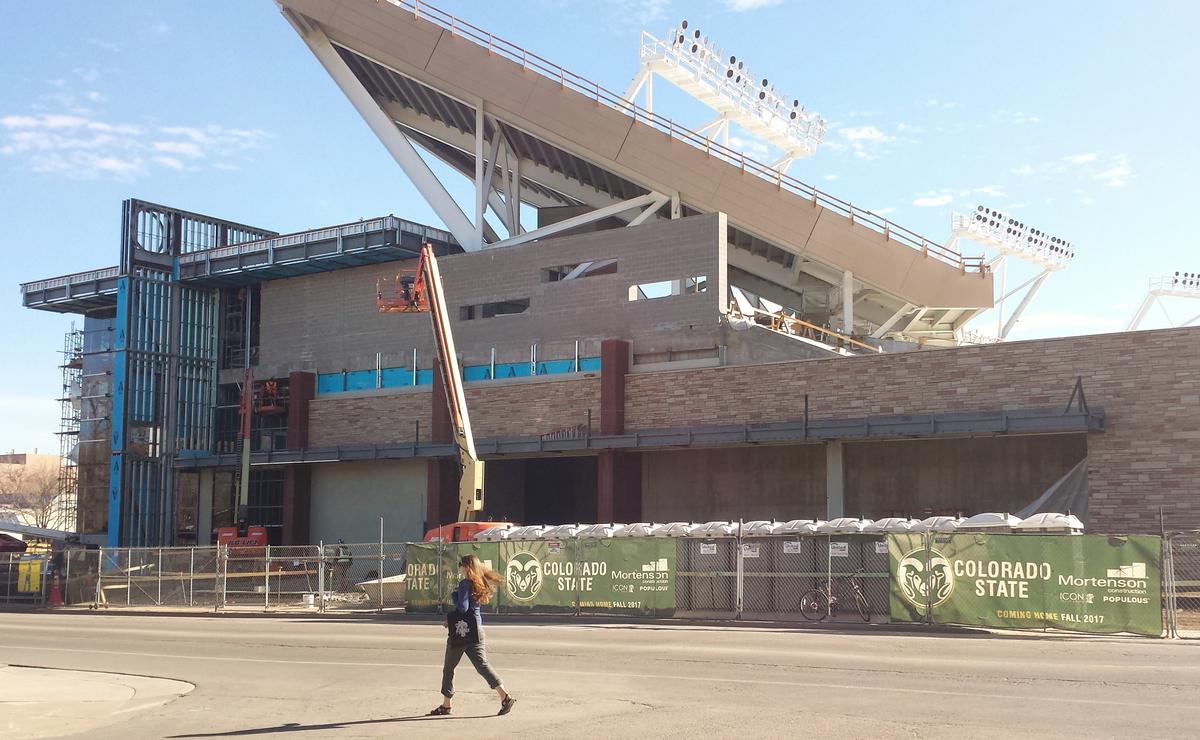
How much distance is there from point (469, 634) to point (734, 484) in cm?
3142

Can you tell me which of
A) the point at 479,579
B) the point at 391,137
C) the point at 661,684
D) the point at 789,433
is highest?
the point at 391,137

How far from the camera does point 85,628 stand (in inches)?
1120

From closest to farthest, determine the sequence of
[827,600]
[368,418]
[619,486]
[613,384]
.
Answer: [827,600] < [619,486] < [613,384] < [368,418]

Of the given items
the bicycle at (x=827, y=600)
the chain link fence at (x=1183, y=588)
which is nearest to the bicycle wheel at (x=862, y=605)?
the bicycle at (x=827, y=600)

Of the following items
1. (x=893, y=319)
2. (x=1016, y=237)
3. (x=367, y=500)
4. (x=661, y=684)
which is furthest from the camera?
(x=1016, y=237)

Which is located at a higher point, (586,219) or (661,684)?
(586,219)

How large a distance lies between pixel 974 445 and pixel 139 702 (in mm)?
29742

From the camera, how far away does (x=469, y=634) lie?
12.8 meters

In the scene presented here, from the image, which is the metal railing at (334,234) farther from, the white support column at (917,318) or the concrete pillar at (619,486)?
the white support column at (917,318)

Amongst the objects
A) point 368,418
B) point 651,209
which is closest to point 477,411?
point 368,418

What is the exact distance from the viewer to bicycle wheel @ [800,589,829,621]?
25189 mm

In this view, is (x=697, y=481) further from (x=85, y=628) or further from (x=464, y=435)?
(x=85, y=628)

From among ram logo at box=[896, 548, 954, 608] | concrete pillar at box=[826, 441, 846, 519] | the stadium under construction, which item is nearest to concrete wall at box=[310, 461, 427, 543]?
the stadium under construction

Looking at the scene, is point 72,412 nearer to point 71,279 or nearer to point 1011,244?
point 71,279
